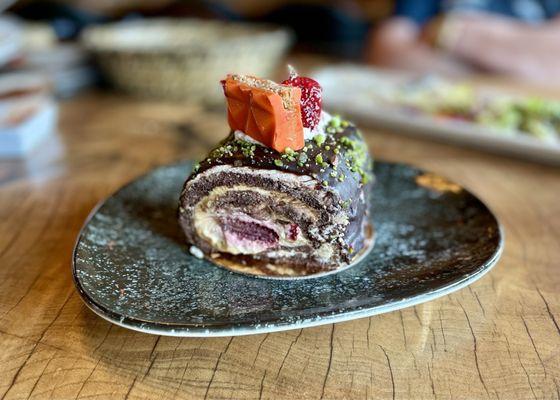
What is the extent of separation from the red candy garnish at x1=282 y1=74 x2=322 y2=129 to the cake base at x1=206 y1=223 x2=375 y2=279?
0.43 m

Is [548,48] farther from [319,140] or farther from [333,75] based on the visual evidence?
[319,140]

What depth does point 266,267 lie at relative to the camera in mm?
1757

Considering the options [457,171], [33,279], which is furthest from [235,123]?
[457,171]

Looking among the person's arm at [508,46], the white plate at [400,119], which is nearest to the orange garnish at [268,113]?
the white plate at [400,119]

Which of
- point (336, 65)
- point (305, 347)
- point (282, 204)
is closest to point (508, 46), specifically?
point (336, 65)

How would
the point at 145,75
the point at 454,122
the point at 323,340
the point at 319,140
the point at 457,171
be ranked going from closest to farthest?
the point at 323,340 < the point at 319,140 < the point at 457,171 < the point at 454,122 < the point at 145,75

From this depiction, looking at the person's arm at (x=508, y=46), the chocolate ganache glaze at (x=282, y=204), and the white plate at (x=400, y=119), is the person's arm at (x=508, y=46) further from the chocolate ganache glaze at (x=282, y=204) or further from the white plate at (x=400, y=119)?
the chocolate ganache glaze at (x=282, y=204)

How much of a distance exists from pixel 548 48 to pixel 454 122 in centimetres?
172

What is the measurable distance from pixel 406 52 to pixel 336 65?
69 cm

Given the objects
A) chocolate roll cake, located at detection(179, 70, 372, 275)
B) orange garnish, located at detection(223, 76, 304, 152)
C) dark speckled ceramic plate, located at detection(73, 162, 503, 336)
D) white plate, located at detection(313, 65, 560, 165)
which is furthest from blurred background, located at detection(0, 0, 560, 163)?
orange garnish, located at detection(223, 76, 304, 152)

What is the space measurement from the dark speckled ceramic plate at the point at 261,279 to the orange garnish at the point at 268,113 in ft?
1.34

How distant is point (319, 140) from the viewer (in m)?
1.69

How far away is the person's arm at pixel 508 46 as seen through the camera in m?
4.13

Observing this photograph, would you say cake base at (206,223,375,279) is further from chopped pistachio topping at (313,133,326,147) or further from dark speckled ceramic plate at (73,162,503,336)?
chopped pistachio topping at (313,133,326,147)
